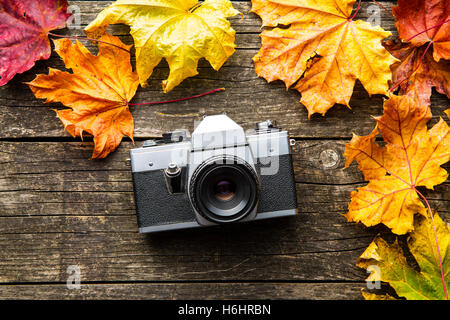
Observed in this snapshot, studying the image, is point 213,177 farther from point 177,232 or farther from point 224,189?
point 177,232

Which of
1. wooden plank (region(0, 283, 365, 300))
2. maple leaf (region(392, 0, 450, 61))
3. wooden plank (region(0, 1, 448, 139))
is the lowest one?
wooden plank (region(0, 283, 365, 300))

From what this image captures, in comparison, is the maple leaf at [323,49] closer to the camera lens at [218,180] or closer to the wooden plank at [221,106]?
the wooden plank at [221,106]

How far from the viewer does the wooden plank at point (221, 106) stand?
870mm

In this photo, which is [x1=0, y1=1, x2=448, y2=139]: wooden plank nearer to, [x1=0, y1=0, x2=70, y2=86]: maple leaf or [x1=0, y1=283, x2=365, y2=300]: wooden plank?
[x1=0, y1=0, x2=70, y2=86]: maple leaf

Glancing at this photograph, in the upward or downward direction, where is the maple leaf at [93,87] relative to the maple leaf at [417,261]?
upward

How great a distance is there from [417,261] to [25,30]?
3.23 feet

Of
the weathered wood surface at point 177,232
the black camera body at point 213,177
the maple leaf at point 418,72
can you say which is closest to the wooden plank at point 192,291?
the weathered wood surface at point 177,232

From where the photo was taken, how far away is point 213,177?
0.72 m

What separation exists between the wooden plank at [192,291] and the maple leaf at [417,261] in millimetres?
77

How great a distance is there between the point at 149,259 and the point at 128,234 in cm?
8

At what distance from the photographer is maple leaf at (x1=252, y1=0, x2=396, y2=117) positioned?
31.1 inches

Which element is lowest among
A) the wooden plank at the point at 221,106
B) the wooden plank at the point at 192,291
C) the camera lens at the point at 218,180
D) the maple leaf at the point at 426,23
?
the wooden plank at the point at 192,291

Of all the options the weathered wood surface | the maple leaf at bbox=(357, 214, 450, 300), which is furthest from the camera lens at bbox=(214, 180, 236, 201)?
the maple leaf at bbox=(357, 214, 450, 300)

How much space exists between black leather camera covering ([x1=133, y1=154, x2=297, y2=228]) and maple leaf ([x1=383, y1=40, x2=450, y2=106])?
323 millimetres
